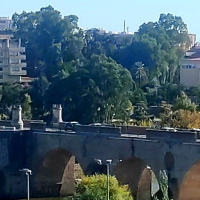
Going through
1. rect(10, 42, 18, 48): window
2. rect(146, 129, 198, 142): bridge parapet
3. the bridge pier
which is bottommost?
rect(146, 129, 198, 142): bridge parapet

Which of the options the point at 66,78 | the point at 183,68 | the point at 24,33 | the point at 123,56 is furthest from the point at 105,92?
the point at 24,33

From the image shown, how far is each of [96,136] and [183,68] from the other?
37.8 meters

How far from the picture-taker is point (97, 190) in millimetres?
28438

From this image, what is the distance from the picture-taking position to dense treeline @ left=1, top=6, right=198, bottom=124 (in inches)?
2292

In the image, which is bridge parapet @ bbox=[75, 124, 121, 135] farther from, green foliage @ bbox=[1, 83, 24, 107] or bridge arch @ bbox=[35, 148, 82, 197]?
green foliage @ bbox=[1, 83, 24, 107]

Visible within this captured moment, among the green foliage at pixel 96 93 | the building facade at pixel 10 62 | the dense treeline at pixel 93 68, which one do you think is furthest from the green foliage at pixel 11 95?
the green foliage at pixel 96 93

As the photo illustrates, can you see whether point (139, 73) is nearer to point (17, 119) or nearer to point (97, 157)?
point (17, 119)

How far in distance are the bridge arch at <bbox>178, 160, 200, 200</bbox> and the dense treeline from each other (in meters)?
23.6

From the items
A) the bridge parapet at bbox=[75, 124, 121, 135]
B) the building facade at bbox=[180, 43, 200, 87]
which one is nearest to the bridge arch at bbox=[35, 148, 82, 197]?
the bridge parapet at bbox=[75, 124, 121, 135]

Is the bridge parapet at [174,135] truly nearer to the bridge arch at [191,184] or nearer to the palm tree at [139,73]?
the bridge arch at [191,184]

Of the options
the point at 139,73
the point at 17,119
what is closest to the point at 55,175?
the point at 17,119

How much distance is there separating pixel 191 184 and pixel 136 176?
5257 millimetres

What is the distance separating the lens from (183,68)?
73500 mm

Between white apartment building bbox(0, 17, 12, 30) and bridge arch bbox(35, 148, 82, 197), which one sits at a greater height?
white apartment building bbox(0, 17, 12, 30)
